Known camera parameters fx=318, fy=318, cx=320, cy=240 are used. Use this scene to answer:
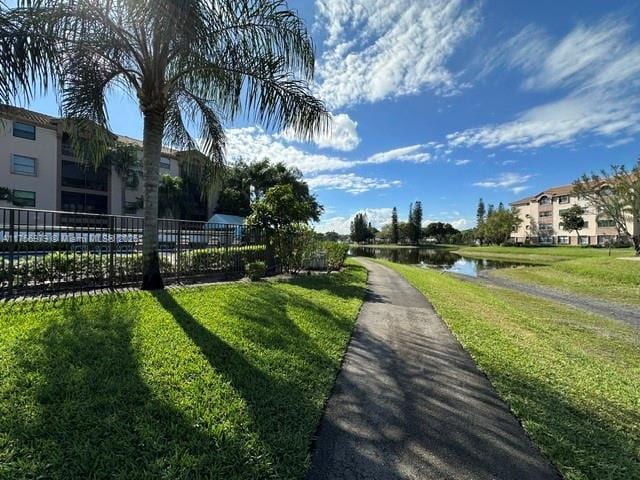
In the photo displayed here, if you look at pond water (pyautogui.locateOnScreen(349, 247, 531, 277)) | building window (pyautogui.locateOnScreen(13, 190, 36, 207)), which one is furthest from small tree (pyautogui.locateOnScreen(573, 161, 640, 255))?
building window (pyautogui.locateOnScreen(13, 190, 36, 207))

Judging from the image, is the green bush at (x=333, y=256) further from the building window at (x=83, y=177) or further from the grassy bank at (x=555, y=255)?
the building window at (x=83, y=177)

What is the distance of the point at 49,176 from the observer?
1191 inches

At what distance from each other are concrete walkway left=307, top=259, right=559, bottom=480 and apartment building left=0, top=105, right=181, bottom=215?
24501mm

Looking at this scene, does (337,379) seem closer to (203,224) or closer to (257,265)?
(257,265)

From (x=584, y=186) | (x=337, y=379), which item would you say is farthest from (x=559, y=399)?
(x=584, y=186)

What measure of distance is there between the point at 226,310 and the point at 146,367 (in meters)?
2.53

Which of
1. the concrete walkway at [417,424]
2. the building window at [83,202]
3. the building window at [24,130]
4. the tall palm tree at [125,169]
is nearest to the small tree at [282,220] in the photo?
the concrete walkway at [417,424]

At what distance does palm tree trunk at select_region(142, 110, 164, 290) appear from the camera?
687 centimetres

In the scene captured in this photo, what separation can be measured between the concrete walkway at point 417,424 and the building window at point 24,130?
36.9m

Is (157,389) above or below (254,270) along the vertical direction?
below

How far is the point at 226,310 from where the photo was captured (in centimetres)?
602

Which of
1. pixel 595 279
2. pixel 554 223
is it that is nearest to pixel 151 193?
pixel 595 279

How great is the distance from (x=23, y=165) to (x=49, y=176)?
80.2 inches

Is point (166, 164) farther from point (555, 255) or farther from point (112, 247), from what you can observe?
point (555, 255)
